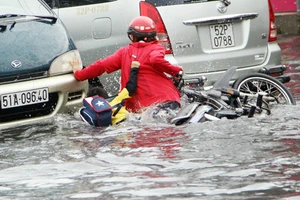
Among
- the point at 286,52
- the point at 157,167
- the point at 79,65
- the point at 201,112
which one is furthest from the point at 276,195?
the point at 286,52

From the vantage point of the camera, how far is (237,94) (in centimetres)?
972

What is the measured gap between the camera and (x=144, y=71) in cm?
971

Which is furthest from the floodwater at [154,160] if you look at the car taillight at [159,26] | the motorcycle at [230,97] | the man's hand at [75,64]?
the car taillight at [159,26]

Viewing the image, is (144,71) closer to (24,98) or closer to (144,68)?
(144,68)

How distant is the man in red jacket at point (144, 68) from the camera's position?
962 centimetres

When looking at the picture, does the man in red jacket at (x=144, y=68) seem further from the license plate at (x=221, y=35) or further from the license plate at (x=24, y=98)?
the license plate at (x=221, y=35)

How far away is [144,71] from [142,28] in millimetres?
439

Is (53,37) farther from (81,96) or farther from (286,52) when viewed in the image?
(286,52)

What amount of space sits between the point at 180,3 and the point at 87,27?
3.47ft

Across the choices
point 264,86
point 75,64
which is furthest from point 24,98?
point 264,86

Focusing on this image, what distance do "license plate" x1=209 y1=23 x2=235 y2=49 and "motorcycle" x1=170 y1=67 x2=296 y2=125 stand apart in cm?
52

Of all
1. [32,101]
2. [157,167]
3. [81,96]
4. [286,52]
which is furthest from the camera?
[286,52]

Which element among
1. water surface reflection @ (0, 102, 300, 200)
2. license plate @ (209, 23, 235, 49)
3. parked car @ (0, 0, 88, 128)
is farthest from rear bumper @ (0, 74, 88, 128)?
license plate @ (209, 23, 235, 49)

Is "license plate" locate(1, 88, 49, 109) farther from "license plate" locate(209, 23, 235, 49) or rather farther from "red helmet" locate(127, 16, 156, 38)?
"license plate" locate(209, 23, 235, 49)
